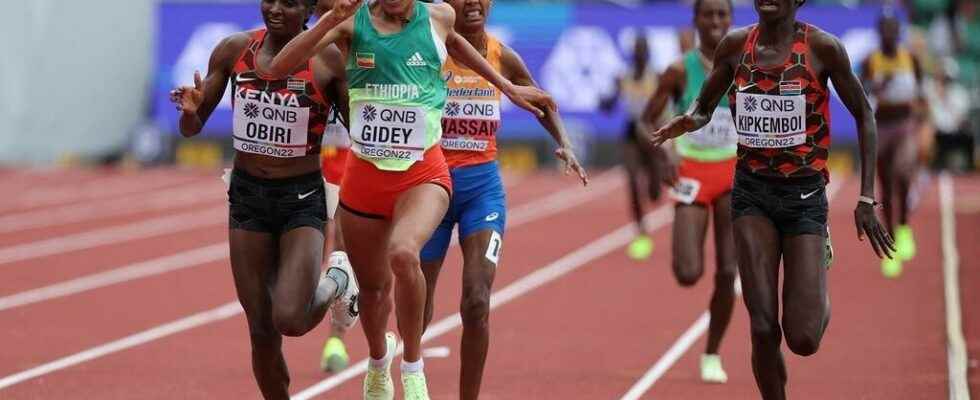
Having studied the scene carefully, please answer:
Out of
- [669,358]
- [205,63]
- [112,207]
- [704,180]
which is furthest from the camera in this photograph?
[205,63]

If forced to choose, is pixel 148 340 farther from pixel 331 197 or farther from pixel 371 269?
pixel 371 269

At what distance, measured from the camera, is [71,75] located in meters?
29.9

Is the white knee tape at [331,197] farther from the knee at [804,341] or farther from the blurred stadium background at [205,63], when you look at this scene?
the blurred stadium background at [205,63]

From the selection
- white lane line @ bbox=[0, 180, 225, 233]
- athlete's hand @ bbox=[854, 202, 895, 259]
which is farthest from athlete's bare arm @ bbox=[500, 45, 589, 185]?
white lane line @ bbox=[0, 180, 225, 233]

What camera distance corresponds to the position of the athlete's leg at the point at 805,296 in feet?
25.3

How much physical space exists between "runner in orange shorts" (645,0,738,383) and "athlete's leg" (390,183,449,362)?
2667 millimetres

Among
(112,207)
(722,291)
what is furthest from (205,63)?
(722,291)

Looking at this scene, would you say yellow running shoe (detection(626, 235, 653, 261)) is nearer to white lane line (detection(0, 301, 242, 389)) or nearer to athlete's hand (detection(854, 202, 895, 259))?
white lane line (detection(0, 301, 242, 389))

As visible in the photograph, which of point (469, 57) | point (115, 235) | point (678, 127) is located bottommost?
point (115, 235)

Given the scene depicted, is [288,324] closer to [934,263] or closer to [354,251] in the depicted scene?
Result: [354,251]

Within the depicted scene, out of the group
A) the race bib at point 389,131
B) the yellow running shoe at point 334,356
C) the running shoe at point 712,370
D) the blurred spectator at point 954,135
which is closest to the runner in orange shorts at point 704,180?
the running shoe at point 712,370

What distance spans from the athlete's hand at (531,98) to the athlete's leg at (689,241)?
7.66 ft

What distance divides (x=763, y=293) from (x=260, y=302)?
219cm

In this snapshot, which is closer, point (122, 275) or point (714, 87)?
point (714, 87)
